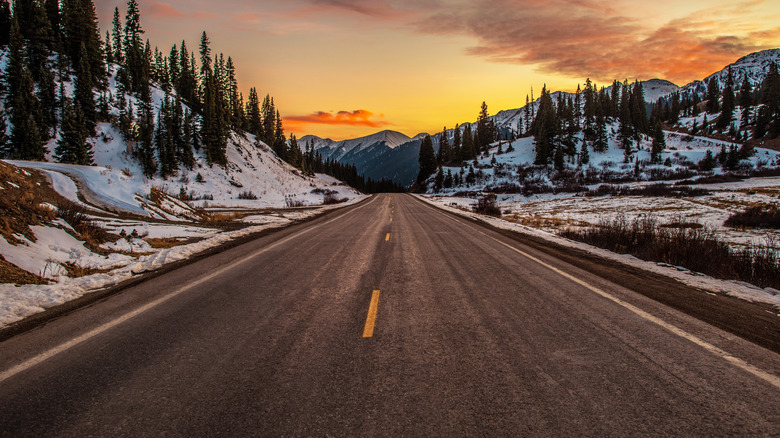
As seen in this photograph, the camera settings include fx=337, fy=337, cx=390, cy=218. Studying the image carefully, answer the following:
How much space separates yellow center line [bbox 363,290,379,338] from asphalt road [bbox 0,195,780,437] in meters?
0.03

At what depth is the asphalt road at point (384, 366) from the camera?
252 cm

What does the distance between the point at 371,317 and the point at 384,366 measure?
129 centimetres

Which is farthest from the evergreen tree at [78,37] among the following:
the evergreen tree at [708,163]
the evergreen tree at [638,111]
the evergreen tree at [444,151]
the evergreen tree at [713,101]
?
the evergreen tree at [713,101]

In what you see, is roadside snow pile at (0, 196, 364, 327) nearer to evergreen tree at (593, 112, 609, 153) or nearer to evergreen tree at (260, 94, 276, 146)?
evergreen tree at (260, 94, 276, 146)

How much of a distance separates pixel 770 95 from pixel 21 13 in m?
168

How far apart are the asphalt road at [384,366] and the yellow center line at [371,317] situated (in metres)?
0.03

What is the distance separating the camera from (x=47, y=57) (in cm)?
4734

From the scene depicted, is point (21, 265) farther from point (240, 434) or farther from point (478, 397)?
point (478, 397)

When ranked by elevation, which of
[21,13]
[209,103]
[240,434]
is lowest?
[240,434]

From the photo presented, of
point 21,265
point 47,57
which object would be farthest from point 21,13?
point 21,265

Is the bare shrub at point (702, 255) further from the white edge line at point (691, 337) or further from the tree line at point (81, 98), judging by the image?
the tree line at point (81, 98)

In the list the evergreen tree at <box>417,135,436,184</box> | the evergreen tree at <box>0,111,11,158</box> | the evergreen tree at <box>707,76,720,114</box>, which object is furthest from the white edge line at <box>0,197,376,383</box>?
the evergreen tree at <box>707,76,720,114</box>

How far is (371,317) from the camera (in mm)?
4570

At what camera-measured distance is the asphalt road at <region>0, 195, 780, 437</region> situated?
8.27ft
